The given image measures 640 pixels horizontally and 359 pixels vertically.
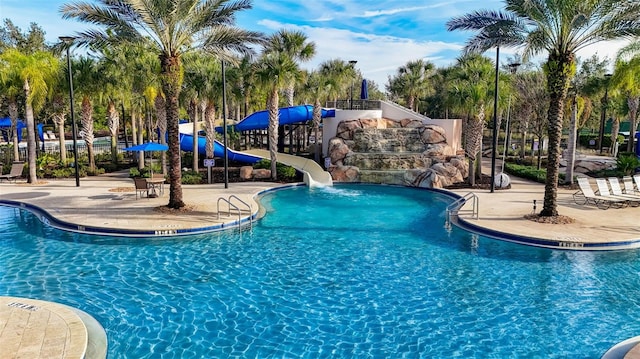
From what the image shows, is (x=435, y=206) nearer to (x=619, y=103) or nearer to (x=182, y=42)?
(x=182, y=42)

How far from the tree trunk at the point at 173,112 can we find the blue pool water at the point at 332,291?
3420 mm

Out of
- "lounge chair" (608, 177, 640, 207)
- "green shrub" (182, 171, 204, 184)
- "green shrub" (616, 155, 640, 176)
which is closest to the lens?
"lounge chair" (608, 177, 640, 207)

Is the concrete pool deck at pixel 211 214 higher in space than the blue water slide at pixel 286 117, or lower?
lower

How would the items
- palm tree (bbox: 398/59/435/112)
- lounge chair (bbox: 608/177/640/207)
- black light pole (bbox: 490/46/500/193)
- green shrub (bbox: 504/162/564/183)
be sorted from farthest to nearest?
palm tree (bbox: 398/59/435/112)
green shrub (bbox: 504/162/564/183)
black light pole (bbox: 490/46/500/193)
lounge chair (bbox: 608/177/640/207)

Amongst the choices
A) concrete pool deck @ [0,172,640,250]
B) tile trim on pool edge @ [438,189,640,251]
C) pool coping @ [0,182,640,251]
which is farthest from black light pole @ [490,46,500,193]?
tile trim on pool edge @ [438,189,640,251]

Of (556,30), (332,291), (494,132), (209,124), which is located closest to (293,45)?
(209,124)

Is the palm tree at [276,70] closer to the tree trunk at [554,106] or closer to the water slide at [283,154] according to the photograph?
the water slide at [283,154]

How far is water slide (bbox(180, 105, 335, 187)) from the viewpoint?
1027 inches

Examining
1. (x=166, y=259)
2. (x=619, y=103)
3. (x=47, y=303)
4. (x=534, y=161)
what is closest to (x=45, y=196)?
(x=166, y=259)

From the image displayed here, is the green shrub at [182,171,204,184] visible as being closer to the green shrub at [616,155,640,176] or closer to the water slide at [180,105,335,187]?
the water slide at [180,105,335,187]

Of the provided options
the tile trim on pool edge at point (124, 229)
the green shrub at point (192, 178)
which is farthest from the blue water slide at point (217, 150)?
the tile trim on pool edge at point (124, 229)

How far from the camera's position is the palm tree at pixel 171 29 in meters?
15.1

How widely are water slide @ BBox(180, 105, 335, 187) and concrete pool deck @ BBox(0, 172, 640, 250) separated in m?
4.35

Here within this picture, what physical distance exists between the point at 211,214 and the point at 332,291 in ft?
25.5
